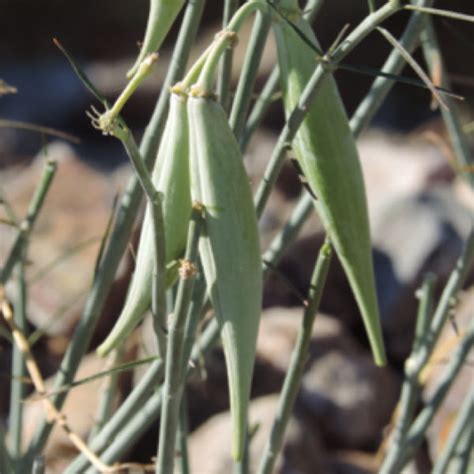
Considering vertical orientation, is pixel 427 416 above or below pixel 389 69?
below

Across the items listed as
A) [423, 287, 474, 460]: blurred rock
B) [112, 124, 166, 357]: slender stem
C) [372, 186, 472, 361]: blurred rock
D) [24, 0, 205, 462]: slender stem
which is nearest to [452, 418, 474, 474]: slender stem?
[24, 0, 205, 462]: slender stem

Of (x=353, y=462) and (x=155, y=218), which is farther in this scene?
(x=353, y=462)

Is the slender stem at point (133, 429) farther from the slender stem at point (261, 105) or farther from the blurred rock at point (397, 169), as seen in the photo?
the blurred rock at point (397, 169)

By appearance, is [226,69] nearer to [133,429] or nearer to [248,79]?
[248,79]

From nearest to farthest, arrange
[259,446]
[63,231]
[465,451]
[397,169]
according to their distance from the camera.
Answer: [465,451]
[259,446]
[63,231]
[397,169]

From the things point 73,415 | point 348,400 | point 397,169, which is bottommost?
point 73,415

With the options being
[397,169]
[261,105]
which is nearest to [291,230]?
[261,105]

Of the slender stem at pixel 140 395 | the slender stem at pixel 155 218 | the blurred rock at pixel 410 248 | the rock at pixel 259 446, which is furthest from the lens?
the blurred rock at pixel 410 248

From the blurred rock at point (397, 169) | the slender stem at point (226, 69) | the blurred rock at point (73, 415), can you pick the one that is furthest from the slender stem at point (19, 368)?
the blurred rock at point (397, 169)
